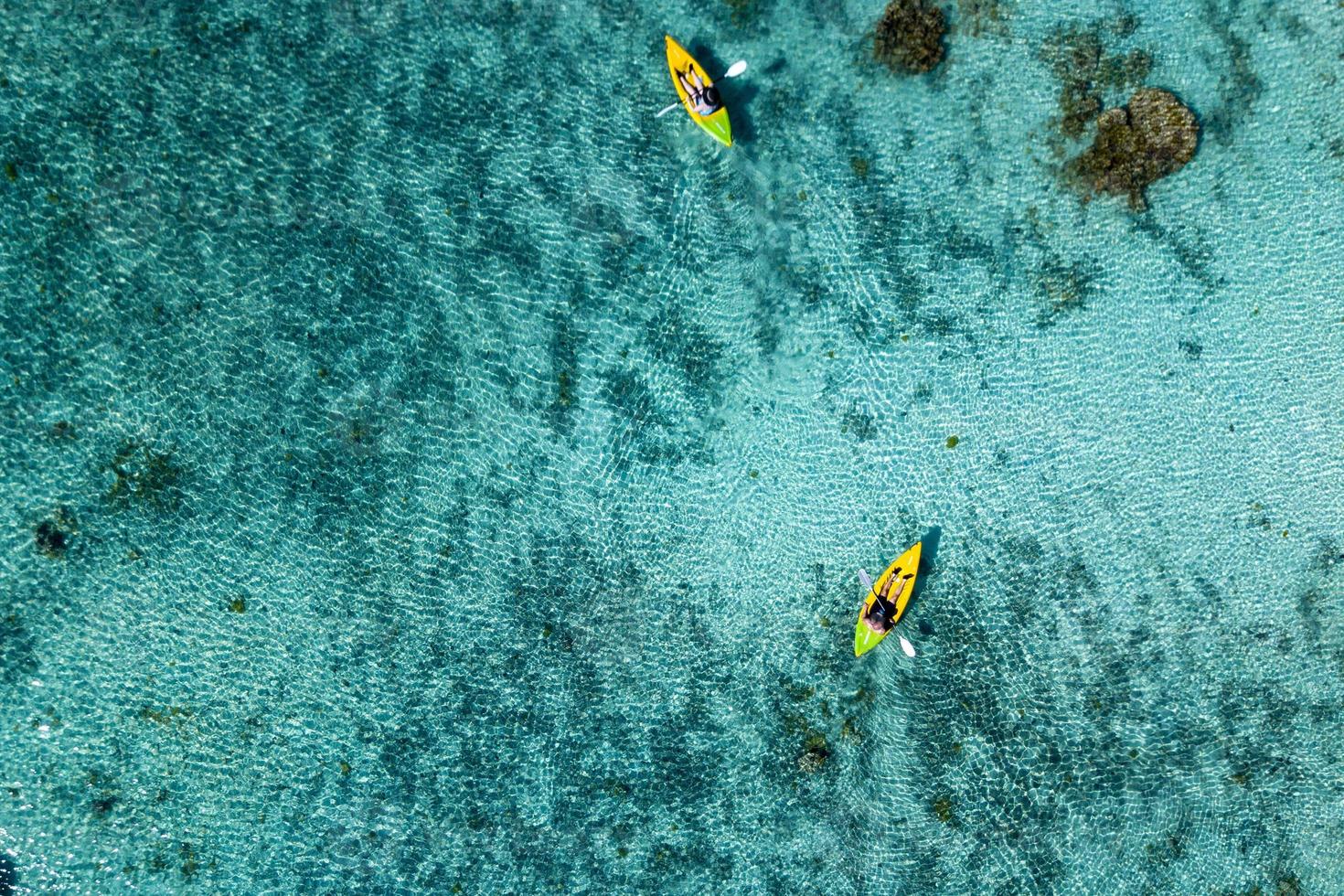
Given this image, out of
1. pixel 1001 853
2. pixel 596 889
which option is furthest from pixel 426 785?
pixel 1001 853

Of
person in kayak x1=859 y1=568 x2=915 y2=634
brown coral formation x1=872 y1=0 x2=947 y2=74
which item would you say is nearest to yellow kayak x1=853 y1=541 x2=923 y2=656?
person in kayak x1=859 y1=568 x2=915 y2=634

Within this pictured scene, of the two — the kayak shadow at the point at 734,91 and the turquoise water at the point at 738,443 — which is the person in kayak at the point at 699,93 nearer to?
the kayak shadow at the point at 734,91

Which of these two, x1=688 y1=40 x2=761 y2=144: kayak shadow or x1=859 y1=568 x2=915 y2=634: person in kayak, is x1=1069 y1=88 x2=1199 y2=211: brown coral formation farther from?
x1=859 y1=568 x2=915 y2=634: person in kayak

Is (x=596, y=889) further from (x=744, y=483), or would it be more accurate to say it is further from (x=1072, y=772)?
(x=1072, y=772)

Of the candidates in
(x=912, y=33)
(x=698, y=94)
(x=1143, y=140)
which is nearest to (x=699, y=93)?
(x=698, y=94)

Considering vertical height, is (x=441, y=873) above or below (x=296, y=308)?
below

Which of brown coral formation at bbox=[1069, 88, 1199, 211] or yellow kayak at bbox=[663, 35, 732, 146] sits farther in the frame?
brown coral formation at bbox=[1069, 88, 1199, 211]

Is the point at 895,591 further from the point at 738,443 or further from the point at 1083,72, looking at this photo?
the point at 1083,72
